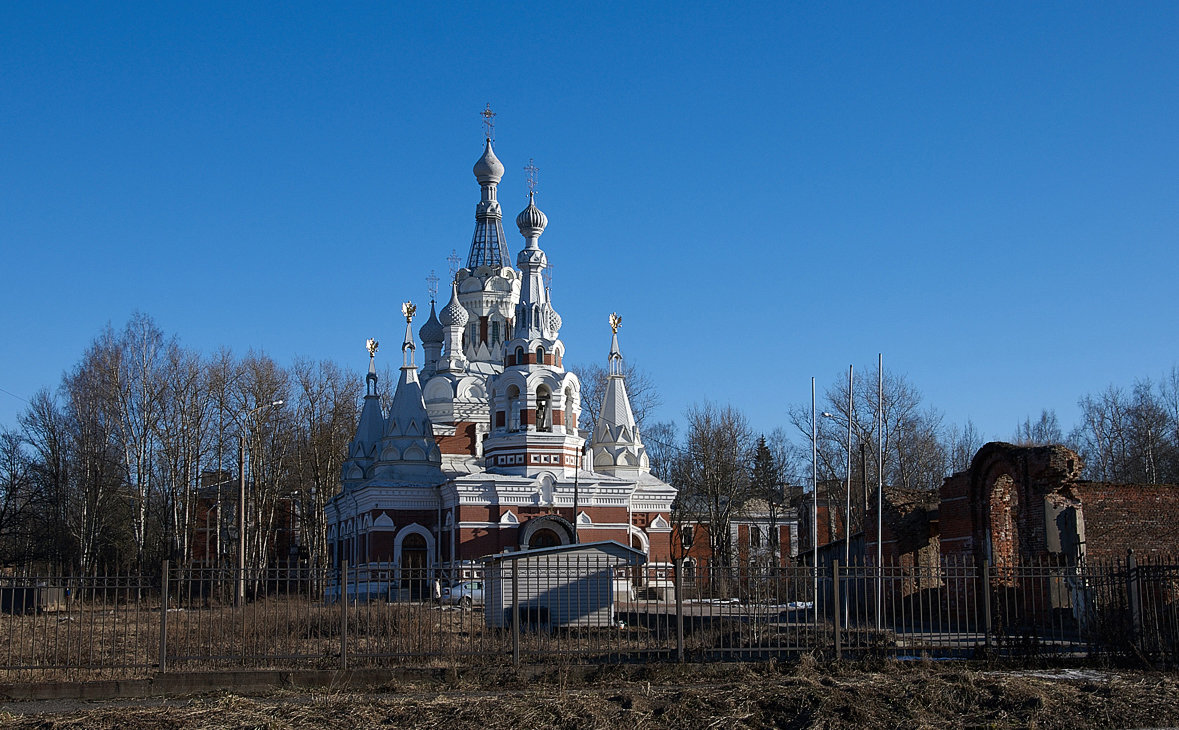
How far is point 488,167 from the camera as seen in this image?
57.4 meters

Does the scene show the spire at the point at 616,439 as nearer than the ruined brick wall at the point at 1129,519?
No

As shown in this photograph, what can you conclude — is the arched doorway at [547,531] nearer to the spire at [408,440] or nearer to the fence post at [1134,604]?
the spire at [408,440]

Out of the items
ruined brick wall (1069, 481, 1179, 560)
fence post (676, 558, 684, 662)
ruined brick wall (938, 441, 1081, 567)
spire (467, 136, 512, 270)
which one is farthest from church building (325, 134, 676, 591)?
fence post (676, 558, 684, 662)

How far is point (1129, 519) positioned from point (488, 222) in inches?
1486

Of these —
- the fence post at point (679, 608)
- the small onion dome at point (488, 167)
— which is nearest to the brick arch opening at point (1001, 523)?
the fence post at point (679, 608)

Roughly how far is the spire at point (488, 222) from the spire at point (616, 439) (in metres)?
10.9

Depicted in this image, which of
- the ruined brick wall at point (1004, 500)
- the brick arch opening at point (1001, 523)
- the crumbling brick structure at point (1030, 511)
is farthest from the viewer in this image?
the brick arch opening at point (1001, 523)

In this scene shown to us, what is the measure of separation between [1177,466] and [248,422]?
122 ft

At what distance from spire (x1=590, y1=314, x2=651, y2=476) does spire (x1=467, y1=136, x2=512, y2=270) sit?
1092cm

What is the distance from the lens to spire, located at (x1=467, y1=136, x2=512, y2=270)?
2244 inches

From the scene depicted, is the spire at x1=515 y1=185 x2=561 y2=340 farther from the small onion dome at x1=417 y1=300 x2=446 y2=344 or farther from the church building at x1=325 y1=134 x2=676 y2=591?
the small onion dome at x1=417 y1=300 x2=446 y2=344

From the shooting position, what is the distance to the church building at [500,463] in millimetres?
41281

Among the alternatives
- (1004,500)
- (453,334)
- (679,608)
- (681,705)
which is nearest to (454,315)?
(453,334)

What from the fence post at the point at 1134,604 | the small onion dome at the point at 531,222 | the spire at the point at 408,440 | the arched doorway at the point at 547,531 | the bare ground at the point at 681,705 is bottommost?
the bare ground at the point at 681,705
